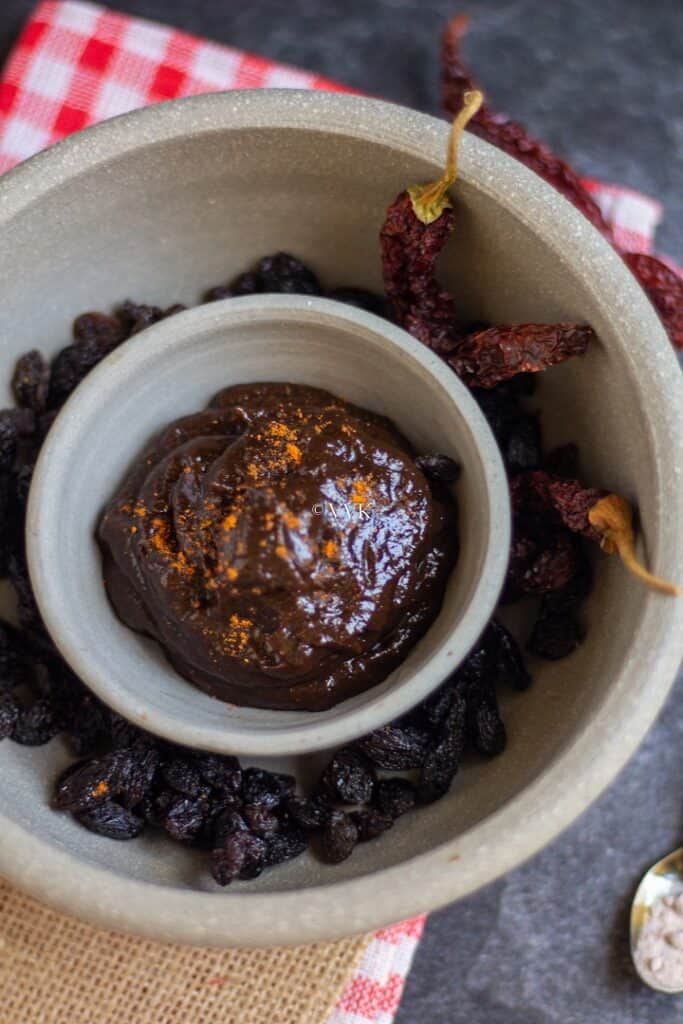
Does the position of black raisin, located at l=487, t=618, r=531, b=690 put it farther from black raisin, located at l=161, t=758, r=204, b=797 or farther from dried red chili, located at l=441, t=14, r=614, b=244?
dried red chili, located at l=441, t=14, r=614, b=244

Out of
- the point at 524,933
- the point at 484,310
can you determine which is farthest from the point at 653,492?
the point at 524,933

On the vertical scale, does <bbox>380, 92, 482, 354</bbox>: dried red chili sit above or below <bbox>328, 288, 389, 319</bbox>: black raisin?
above

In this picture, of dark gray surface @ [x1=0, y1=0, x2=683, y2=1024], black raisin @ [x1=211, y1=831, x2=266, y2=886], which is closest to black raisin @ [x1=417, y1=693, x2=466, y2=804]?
black raisin @ [x1=211, y1=831, x2=266, y2=886]

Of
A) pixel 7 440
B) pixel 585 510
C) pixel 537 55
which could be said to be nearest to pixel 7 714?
pixel 7 440

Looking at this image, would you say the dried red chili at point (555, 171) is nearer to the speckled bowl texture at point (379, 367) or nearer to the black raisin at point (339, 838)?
the speckled bowl texture at point (379, 367)

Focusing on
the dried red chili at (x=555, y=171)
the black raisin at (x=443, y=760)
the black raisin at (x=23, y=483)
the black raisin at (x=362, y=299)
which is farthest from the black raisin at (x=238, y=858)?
the dried red chili at (x=555, y=171)
